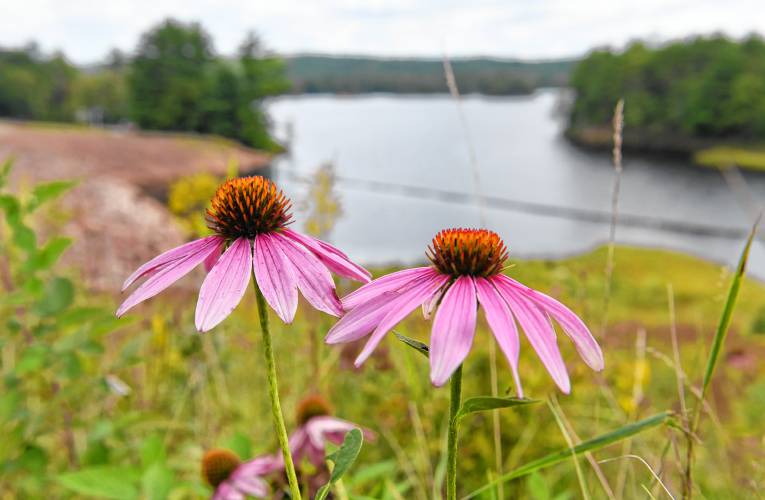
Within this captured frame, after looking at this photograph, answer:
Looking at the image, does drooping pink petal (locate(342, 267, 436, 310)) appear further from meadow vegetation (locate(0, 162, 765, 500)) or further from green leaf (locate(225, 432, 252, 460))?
green leaf (locate(225, 432, 252, 460))

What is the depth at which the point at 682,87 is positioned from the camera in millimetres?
31781

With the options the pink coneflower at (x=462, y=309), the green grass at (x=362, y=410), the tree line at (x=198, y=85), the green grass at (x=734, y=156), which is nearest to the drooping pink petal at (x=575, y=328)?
the pink coneflower at (x=462, y=309)

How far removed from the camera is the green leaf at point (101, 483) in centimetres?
73

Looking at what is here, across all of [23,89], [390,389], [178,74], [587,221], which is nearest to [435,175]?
[587,221]

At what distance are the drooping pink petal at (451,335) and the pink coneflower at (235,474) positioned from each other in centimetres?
46

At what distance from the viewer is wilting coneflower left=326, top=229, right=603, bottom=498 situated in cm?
35

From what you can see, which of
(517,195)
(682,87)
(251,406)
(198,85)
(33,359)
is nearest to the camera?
(33,359)

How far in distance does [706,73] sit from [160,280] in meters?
35.7

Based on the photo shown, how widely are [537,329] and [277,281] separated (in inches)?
7.0

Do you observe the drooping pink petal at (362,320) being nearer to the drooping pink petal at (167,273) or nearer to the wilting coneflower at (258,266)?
the wilting coneflower at (258,266)

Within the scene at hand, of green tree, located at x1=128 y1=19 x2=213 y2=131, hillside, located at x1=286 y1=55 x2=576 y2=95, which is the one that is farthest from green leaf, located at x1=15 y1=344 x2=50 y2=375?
hillside, located at x1=286 y1=55 x2=576 y2=95

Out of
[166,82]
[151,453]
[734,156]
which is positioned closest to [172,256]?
[151,453]

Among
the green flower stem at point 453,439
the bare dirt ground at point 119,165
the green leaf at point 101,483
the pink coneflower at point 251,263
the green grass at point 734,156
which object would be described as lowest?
the green grass at point 734,156

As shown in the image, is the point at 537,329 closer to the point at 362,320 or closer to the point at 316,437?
the point at 362,320
